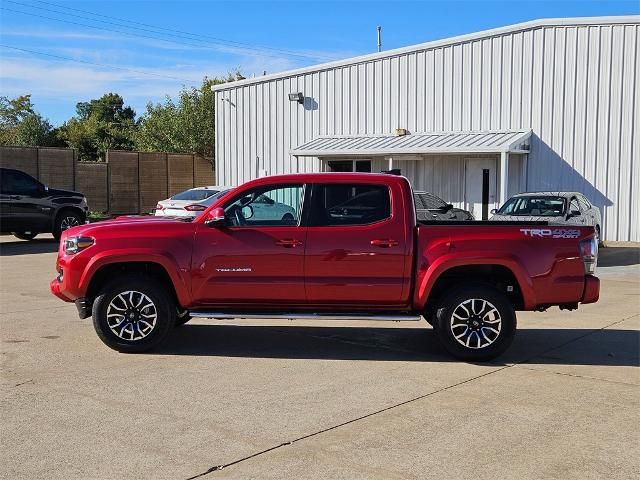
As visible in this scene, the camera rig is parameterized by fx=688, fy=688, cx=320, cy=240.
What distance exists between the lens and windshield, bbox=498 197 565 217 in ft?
49.2

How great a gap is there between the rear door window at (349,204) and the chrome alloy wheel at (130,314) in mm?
1929

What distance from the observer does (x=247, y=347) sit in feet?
25.1

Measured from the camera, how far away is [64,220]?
19109 mm

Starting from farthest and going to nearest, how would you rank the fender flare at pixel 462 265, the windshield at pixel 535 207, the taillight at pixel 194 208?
the taillight at pixel 194 208
the windshield at pixel 535 207
the fender flare at pixel 462 265

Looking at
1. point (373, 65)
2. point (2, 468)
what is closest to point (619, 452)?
point (2, 468)

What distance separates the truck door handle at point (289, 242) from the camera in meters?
7.04

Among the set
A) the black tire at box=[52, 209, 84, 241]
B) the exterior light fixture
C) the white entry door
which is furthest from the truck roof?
the exterior light fixture

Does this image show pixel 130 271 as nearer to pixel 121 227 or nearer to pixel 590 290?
pixel 121 227

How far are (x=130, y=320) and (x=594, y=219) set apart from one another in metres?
11.8

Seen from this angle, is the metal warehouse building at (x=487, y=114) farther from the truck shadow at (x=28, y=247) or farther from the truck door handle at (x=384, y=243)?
the truck door handle at (x=384, y=243)

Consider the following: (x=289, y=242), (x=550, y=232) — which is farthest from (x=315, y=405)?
(x=550, y=232)

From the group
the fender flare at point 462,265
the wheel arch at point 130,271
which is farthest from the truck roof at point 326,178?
the wheel arch at point 130,271

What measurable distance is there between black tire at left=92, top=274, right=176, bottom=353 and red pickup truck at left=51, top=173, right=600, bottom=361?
0.01 metres

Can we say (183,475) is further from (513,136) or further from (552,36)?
(552,36)
